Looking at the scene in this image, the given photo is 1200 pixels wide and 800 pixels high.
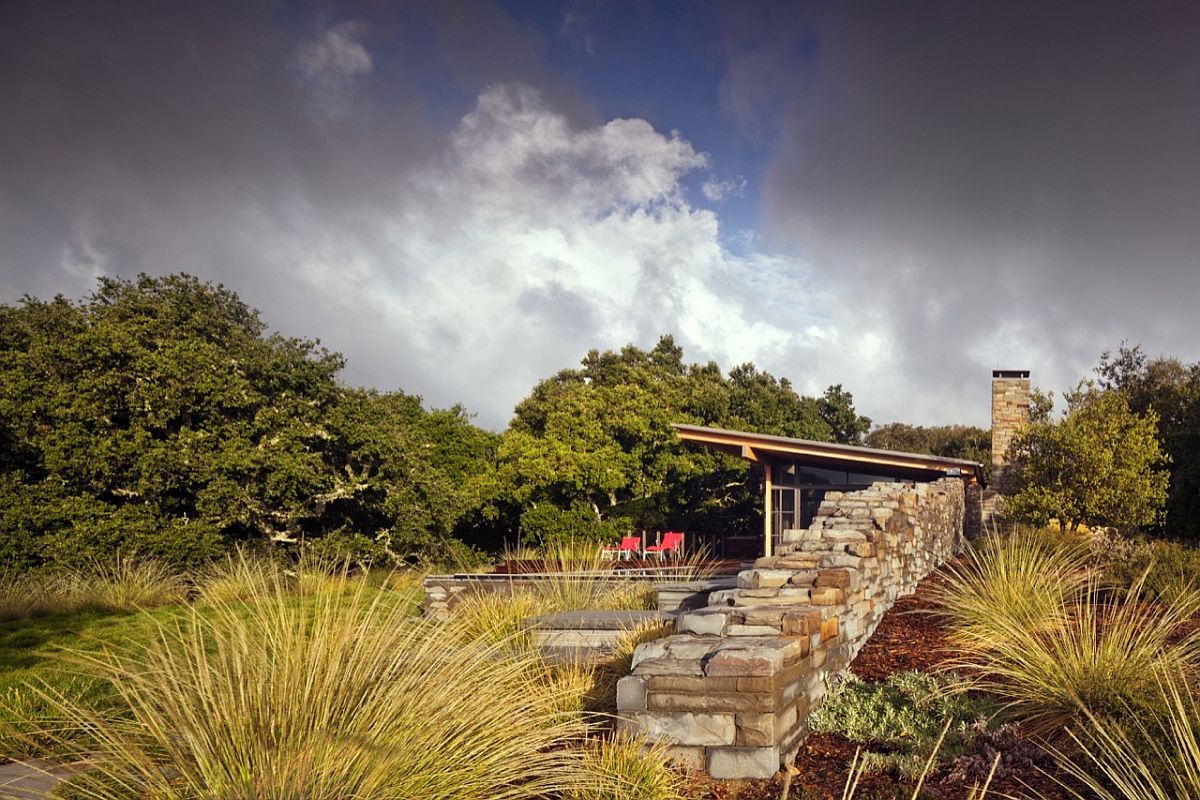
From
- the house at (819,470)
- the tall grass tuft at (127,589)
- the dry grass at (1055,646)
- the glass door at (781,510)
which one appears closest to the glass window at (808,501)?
the house at (819,470)

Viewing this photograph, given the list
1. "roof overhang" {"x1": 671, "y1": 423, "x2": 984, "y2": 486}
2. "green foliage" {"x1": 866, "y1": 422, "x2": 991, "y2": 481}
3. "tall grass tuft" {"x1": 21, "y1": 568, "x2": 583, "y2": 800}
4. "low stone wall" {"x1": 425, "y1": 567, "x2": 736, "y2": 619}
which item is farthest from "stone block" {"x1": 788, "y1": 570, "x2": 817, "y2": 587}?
"green foliage" {"x1": 866, "y1": 422, "x2": 991, "y2": 481}

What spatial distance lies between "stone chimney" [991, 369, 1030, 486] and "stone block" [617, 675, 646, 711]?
50.2 feet

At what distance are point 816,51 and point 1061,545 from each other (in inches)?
238

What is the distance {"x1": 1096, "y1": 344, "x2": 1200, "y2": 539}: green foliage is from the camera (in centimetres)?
1720

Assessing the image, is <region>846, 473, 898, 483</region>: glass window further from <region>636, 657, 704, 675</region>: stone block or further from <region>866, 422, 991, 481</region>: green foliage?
<region>866, 422, 991, 481</region>: green foliage

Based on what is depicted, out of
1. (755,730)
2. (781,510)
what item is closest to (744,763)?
(755,730)

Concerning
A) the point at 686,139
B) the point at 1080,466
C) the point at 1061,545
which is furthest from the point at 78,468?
the point at 1080,466

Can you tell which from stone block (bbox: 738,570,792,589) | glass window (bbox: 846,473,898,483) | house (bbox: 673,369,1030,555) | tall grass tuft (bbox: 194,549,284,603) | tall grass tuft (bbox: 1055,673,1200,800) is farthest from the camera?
glass window (bbox: 846,473,898,483)

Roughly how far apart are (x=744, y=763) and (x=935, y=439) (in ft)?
119

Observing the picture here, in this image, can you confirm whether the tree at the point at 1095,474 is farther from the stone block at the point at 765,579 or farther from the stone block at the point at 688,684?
the stone block at the point at 688,684

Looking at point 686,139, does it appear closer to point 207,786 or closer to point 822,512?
point 822,512

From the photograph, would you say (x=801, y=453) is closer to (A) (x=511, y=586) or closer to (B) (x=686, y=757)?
(A) (x=511, y=586)

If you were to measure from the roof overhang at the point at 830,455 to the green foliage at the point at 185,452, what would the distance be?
524 centimetres

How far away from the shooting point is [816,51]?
30.5 feet
